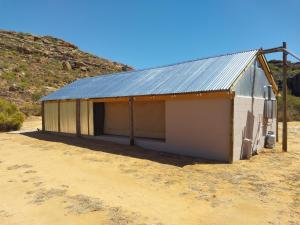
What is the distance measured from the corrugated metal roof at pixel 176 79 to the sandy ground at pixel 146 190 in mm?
2963

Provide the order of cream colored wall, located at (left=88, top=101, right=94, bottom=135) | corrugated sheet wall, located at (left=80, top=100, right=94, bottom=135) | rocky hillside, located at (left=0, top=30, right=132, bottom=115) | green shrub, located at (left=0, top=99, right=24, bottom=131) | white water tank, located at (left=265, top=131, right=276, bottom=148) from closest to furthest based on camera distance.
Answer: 1. white water tank, located at (left=265, top=131, right=276, bottom=148)
2. cream colored wall, located at (left=88, top=101, right=94, bottom=135)
3. corrugated sheet wall, located at (left=80, top=100, right=94, bottom=135)
4. green shrub, located at (left=0, top=99, right=24, bottom=131)
5. rocky hillside, located at (left=0, top=30, right=132, bottom=115)

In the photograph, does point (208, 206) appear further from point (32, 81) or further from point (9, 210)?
point (32, 81)

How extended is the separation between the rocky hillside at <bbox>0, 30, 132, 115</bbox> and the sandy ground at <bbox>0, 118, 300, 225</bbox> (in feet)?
79.5

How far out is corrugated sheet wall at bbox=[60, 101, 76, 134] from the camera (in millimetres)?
18469

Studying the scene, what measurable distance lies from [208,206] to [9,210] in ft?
13.6

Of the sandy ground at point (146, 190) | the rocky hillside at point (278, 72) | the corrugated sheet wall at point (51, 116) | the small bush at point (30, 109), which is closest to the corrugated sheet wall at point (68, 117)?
the corrugated sheet wall at point (51, 116)

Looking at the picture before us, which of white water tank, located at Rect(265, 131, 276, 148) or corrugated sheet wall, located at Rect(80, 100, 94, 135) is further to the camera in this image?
corrugated sheet wall, located at Rect(80, 100, 94, 135)

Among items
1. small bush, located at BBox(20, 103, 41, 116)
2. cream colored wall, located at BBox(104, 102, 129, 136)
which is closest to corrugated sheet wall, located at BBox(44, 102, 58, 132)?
cream colored wall, located at BBox(104, 102, 129, 136)

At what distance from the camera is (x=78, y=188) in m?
7.48

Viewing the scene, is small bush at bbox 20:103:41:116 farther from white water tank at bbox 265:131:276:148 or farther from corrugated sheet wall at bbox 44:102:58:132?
white water tank at bbox 265:131:276:148

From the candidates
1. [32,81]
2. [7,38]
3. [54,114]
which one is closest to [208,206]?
[54,114]

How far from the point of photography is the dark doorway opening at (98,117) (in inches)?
680

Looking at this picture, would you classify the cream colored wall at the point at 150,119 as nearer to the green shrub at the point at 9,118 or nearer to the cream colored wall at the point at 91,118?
the cream colored wall at the point at 91,118

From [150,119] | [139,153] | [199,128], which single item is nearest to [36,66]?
[150,119]
